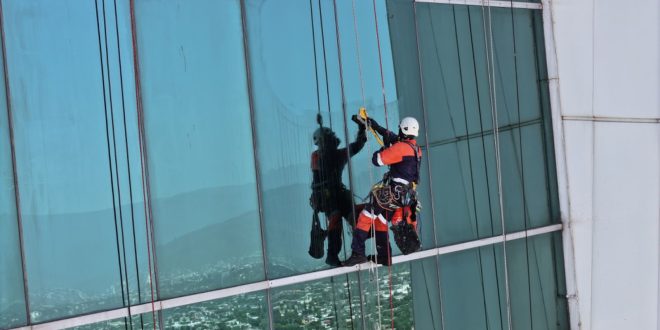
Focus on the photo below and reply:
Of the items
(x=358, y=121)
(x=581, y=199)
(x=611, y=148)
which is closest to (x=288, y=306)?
(x=358, y=121)

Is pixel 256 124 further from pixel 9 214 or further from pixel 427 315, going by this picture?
pixel 427 315

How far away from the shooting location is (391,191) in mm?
6023

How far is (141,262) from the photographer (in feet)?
18.1

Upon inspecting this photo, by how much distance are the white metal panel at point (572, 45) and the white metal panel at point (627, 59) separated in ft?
0.40

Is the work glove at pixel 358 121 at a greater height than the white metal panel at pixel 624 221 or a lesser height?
greater

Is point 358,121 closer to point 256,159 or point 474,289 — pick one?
point 256,159

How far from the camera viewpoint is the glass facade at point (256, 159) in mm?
5195

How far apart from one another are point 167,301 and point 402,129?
231 cm

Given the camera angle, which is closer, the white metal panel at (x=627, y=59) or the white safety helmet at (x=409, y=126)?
the white safety helmet at (x=409, y=126)

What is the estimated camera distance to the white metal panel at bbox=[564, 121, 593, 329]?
8.09 m

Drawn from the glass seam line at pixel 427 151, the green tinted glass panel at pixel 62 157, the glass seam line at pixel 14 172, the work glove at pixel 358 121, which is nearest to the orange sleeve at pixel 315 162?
the work glove at pixel 358 121

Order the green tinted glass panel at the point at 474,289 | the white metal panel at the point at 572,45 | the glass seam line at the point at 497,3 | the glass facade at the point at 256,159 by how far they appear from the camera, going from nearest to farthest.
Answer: the glass facade at the point at 256,159 → the green tinted glass panel at the point at 474,289 → the glass seam line at the point at 497,3 → the white metal panel at the point at 572,45

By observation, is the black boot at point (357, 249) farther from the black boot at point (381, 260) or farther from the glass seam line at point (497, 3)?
the glass seam line at point (497, 3)

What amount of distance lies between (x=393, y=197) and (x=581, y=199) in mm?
3142
